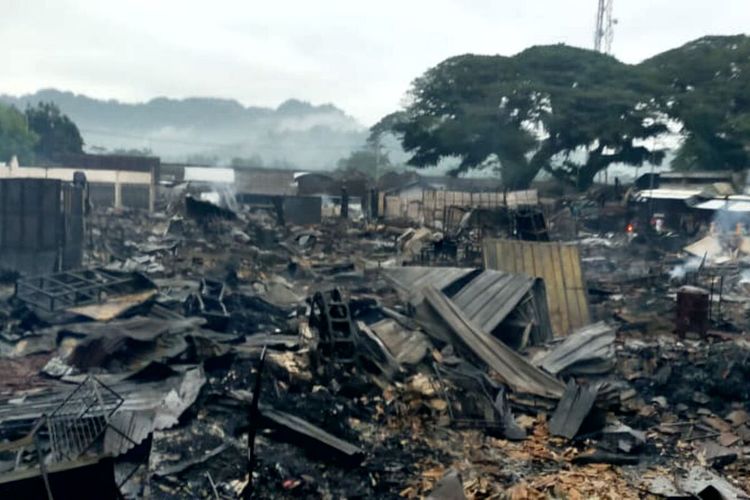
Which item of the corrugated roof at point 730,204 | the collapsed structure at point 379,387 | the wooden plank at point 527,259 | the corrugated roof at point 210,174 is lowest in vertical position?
the collapsed structure at point 379,387

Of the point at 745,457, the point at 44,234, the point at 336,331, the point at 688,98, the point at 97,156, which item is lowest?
the point at 745,457

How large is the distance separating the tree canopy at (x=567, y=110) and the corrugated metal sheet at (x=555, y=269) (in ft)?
78.1

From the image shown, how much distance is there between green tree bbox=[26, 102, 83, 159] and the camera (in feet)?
153

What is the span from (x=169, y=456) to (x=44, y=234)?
8.91 metres

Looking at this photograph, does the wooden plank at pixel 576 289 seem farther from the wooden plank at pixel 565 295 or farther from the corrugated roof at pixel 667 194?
the corrugated roof at pixel 667 194

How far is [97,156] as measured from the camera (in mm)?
40969

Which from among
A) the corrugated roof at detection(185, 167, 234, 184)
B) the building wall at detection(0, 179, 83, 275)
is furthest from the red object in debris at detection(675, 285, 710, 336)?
the corrugated roof at detection(185, 167, 234, 184)

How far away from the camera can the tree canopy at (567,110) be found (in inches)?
1267

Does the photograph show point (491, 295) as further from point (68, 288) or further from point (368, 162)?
point (368, 162)

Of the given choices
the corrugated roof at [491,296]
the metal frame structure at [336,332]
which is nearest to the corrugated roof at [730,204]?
the corrugated roof at [491,296]

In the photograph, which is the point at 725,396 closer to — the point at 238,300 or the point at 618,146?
the point at 238,300

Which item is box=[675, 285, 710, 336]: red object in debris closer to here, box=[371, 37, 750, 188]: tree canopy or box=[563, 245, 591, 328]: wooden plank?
box=[563, 245, 591, 328]: wooden plank

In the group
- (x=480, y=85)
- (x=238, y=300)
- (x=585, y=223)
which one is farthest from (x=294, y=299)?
(x=480, y=85)

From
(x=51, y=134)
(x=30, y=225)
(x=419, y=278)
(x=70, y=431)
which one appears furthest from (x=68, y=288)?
(x=51, y=134)
